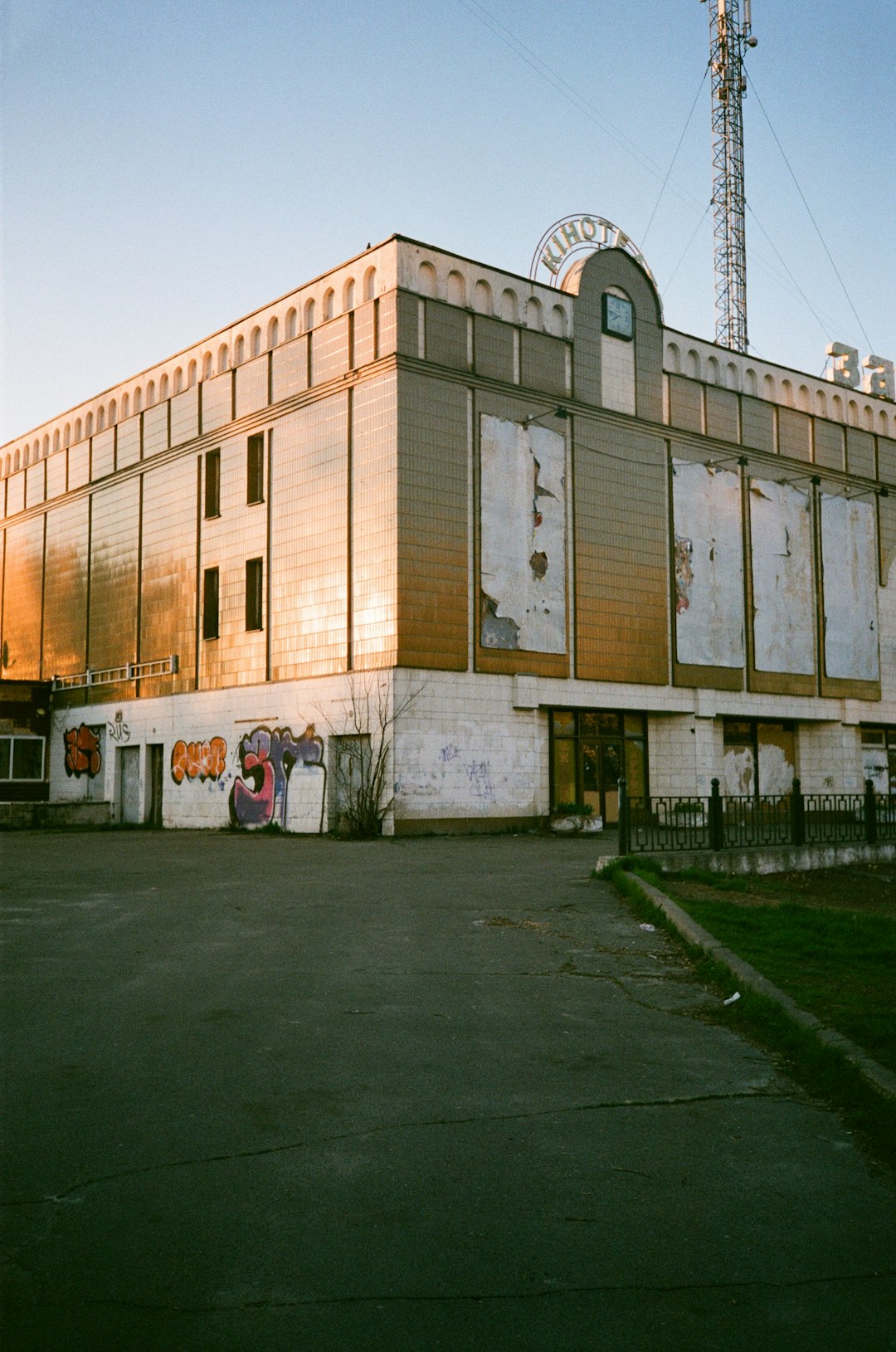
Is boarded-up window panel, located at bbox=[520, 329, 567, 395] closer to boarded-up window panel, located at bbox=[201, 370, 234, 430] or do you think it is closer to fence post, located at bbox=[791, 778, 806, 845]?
boarded-up window panel, located at bbox=[201, 370, 234, 430]

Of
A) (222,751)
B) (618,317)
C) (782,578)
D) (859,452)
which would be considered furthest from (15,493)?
(859,452)

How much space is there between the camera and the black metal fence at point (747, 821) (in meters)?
17.8

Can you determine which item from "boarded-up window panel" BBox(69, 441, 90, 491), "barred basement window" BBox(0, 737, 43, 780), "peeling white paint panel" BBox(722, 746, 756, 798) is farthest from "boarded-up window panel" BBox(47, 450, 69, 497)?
"peeling white paint panel" BBox(722, 746, 756, 798)

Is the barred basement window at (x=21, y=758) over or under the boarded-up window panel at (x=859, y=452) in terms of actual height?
under

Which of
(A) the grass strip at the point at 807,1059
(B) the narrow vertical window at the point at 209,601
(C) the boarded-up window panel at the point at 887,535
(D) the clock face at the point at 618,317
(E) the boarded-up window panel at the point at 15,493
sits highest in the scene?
(D) the clock face at the point at 618,317

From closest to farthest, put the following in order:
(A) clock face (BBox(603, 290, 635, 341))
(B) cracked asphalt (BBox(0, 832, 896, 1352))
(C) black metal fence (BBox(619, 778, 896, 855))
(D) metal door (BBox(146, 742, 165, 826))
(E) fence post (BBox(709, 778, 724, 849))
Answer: (B) cracked asphalt (BBox(0, 832, 896, 1352)), (C) black metal fence (BBox(619, 778, 896, 855)), (E) fence post (BBox(709, 778, 724, 849)), (A) clock face (BBox(603, 290, 635, 341)), (D) metal door (BBox(146, 742, 165, 826))

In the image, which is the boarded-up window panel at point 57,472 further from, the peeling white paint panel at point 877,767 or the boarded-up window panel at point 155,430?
the peeling white paint panel at point 877,767

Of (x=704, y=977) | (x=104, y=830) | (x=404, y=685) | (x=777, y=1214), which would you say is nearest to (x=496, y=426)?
(x=404, y=685)

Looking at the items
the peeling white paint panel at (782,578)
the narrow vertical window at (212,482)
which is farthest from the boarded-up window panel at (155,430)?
the peeling white paint panel at (782,578)

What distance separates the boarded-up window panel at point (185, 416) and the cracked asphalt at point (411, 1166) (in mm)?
25549

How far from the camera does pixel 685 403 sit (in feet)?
106

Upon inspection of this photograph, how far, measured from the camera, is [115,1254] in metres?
3.62

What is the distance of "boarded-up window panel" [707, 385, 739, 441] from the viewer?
1296 inches

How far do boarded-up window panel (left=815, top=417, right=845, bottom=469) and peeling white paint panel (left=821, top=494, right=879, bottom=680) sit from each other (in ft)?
3.73
